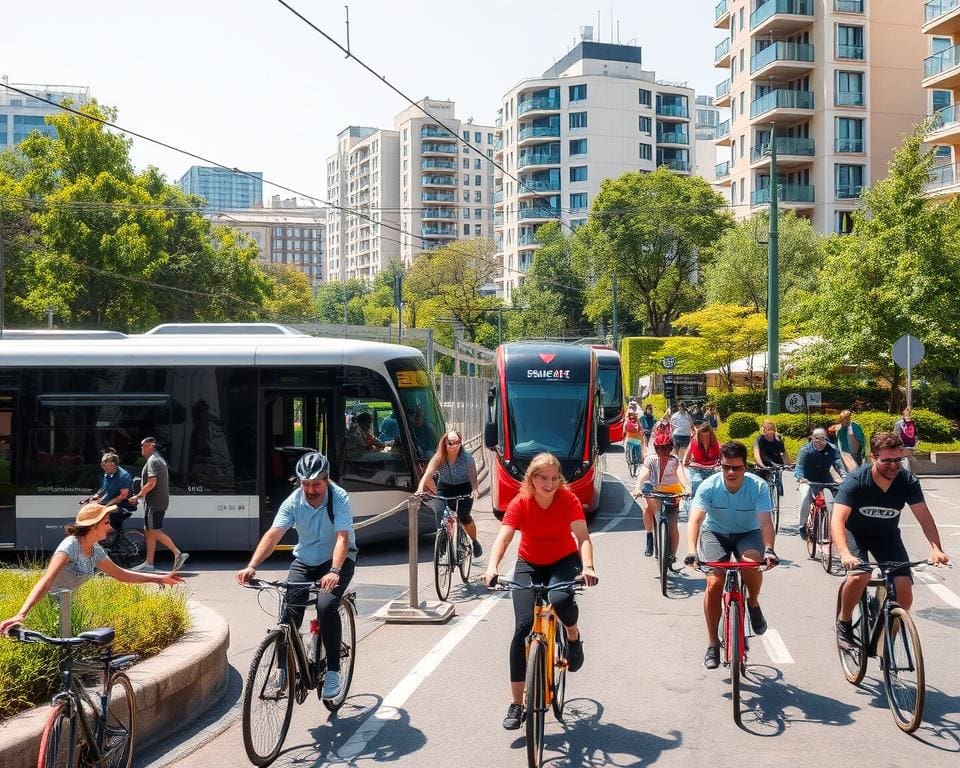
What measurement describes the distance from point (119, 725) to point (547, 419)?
13.2m

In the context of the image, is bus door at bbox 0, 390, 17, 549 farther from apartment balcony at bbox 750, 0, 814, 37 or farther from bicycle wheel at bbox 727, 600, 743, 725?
apartment balcony at bbox 750, 0, 814, 37

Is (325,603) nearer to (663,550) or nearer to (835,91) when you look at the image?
(663,550)

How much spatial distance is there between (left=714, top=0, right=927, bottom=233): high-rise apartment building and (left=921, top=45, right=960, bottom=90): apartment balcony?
12.4m

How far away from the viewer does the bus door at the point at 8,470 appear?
48.6 ft

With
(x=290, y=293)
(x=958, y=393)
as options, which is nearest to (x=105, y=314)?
(x=958, y=393)

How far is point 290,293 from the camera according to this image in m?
107

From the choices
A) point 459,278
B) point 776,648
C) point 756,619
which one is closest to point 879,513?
point 756,619

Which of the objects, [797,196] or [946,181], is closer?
[946,181]

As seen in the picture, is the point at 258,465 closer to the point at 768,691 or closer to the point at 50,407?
the point at 50,407

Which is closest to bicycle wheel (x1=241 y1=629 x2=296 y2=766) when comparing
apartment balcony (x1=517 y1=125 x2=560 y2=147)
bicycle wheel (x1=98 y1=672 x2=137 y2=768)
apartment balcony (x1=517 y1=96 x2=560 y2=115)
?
bicycle wheel (x1=98 y1=672 x2=137 y2=768)

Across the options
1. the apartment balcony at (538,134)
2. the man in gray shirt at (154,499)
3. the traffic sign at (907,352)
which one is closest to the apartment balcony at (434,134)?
the apartment balcony at (538,134)

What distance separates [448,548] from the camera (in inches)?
474

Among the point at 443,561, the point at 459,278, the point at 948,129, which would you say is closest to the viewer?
the point at 443,561

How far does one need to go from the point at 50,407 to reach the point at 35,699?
937 cm
